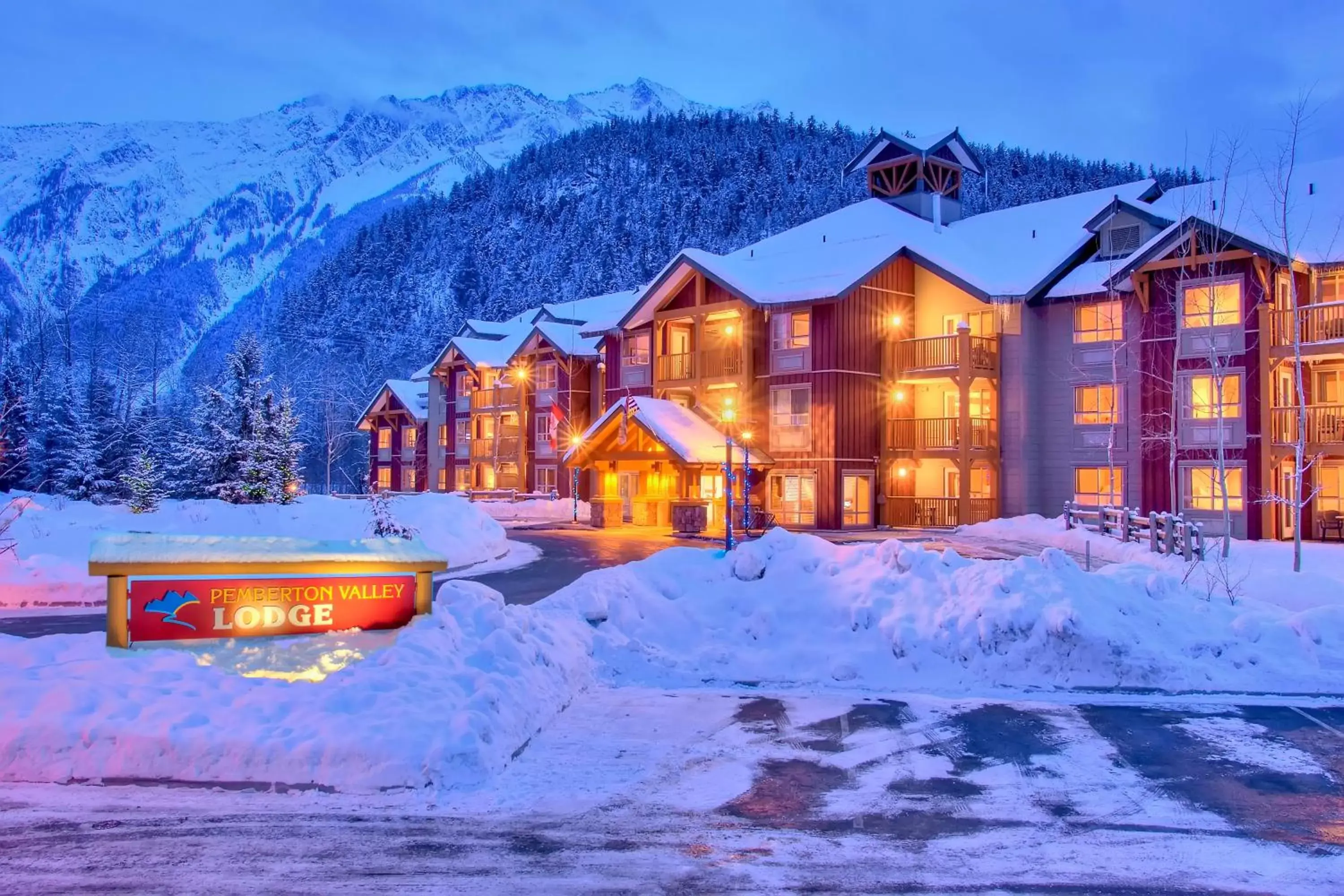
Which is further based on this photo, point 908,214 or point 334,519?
point 908,214

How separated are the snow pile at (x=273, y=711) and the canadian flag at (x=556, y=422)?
1673 inches

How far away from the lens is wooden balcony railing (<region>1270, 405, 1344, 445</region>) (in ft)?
92.3

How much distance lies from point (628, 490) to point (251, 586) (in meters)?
33.2

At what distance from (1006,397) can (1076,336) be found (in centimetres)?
308

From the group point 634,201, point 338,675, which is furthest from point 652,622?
point 634,201

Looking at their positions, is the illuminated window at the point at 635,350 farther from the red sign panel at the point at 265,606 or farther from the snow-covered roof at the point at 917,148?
the red sign panel at the point at 265,606

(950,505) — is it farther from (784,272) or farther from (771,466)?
(784,272)

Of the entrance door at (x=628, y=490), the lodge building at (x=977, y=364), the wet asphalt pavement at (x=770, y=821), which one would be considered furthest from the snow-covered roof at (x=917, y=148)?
the wet asphalt pavement at (x=770, y=821)

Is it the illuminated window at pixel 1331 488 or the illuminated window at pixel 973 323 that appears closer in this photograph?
the illuminated window at pixel 1331 488

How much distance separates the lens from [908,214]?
137 feet

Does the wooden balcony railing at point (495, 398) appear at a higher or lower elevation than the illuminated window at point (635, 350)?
lower

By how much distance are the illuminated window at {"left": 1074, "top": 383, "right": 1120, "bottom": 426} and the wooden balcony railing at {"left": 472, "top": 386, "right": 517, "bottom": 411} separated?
106 ft

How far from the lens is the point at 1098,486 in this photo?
33.6 m

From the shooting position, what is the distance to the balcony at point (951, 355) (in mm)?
34031
